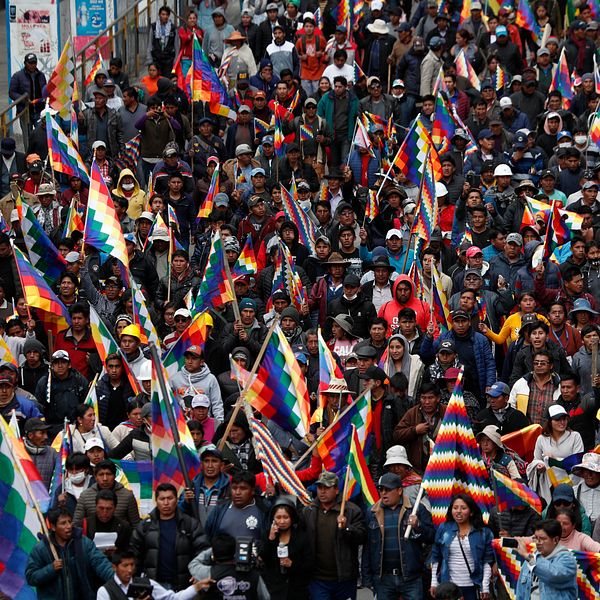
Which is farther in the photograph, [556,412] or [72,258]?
[72,258]

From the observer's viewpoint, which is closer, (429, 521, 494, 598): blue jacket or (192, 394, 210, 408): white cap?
(429, 521, 494, 598): blue jacket

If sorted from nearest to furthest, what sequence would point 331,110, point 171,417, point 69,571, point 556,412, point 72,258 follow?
point 69,571
point 171,417
point 556,412
point 72,258
point 331,110

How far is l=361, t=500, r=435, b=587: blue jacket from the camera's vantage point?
1584cm

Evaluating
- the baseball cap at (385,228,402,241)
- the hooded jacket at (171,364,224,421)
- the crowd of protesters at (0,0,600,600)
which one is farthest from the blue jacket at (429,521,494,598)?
the baseball cap at (385,228,402,241)

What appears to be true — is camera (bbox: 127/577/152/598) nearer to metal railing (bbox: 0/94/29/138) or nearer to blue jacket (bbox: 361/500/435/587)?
blue jacket (bbox: 361/500/435/587)

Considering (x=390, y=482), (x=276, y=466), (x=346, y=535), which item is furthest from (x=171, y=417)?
(x=390, y=482)

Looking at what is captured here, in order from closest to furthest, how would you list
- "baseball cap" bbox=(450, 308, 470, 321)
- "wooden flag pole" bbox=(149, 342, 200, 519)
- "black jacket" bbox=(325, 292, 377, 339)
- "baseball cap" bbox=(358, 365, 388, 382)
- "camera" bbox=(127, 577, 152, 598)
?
"camera" bbox=(127, 577, 152, 598) < "wooden flag pole" bbox=(149, 342, 200, 519) < "baseball cap" bbox=(358, 365, 388, 382) < "baseball cap" bbox=(450, 308, 470, 321) < "black jacket" bbox=(325, 292, 377, 339)

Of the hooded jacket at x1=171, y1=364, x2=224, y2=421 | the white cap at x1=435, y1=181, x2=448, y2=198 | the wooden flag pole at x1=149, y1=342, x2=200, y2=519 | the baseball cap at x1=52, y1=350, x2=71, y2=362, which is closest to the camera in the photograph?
the wooden flag pole at x1=149, y1=342, x2=200, y2=519

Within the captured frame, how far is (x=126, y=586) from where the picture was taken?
14.9 metres

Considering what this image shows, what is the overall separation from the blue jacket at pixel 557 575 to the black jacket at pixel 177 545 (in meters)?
2.64

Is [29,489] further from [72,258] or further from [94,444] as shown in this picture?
[72,258]

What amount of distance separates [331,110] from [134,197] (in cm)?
383

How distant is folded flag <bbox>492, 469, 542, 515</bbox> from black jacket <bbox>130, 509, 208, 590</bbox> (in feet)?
8.38

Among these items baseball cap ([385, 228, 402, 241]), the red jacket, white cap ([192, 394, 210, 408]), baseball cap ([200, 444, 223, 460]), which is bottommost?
the red jacket
